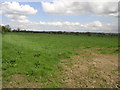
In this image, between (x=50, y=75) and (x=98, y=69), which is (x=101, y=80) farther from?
(x=50, y=75)

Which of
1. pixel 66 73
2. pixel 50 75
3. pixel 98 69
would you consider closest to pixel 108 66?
pixel 98 69

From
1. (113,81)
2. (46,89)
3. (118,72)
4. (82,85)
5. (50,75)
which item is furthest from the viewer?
(118,72)

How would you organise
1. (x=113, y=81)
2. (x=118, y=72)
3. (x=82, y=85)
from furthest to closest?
(x=118, y=72) < (x=113, y=81) < (x=82, y=85)

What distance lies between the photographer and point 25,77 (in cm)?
718

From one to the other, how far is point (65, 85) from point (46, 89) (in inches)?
34.5

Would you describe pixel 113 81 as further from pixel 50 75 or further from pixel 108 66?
pixel 50 75

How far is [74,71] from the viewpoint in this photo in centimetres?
804

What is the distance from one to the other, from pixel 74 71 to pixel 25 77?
267cm

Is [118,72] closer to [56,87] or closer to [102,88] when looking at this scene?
[102,88]

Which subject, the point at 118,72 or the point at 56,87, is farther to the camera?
the point at 118,72

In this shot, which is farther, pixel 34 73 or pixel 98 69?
pixel 98 69

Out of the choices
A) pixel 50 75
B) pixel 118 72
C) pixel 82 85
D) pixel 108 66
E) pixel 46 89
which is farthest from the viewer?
pixel 108 66

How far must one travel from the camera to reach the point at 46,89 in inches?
233

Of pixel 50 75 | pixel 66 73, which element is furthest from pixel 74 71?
pixel 50 75
